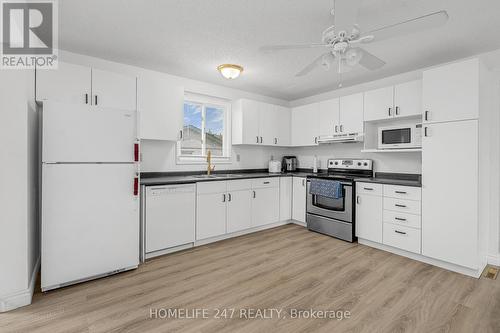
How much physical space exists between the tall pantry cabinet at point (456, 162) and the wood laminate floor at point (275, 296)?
34cm

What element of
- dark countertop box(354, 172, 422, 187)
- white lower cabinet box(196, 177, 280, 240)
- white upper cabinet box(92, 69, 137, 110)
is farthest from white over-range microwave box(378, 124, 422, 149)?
white upper cabinet box(92, 69, 137, 110)

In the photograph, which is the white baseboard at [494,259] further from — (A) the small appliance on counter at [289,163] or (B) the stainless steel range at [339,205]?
(A) the small appliance on counter at [289,163]

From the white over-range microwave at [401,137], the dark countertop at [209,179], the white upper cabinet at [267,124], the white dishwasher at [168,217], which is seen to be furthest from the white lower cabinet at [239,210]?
the white over-range microwave at [401,137]

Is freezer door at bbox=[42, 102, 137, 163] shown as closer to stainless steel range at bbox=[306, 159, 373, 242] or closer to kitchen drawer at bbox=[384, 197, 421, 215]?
stainless steel range at bbox=[306, 159, 373, 242]

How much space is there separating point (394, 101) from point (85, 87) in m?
3.86

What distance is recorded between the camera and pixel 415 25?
1.69m

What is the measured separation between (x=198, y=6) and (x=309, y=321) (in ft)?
8.69

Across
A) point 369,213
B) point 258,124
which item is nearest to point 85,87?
point 258,124

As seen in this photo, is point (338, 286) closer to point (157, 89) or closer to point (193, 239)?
point (193, 239)

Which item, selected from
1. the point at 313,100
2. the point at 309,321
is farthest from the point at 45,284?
the point at 313,100

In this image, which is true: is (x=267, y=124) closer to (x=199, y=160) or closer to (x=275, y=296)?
(x=199, y=160)

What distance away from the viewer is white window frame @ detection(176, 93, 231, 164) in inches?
157

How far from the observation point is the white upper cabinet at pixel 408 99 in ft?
10.4

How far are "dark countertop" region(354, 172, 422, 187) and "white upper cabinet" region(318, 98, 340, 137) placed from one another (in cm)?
101
